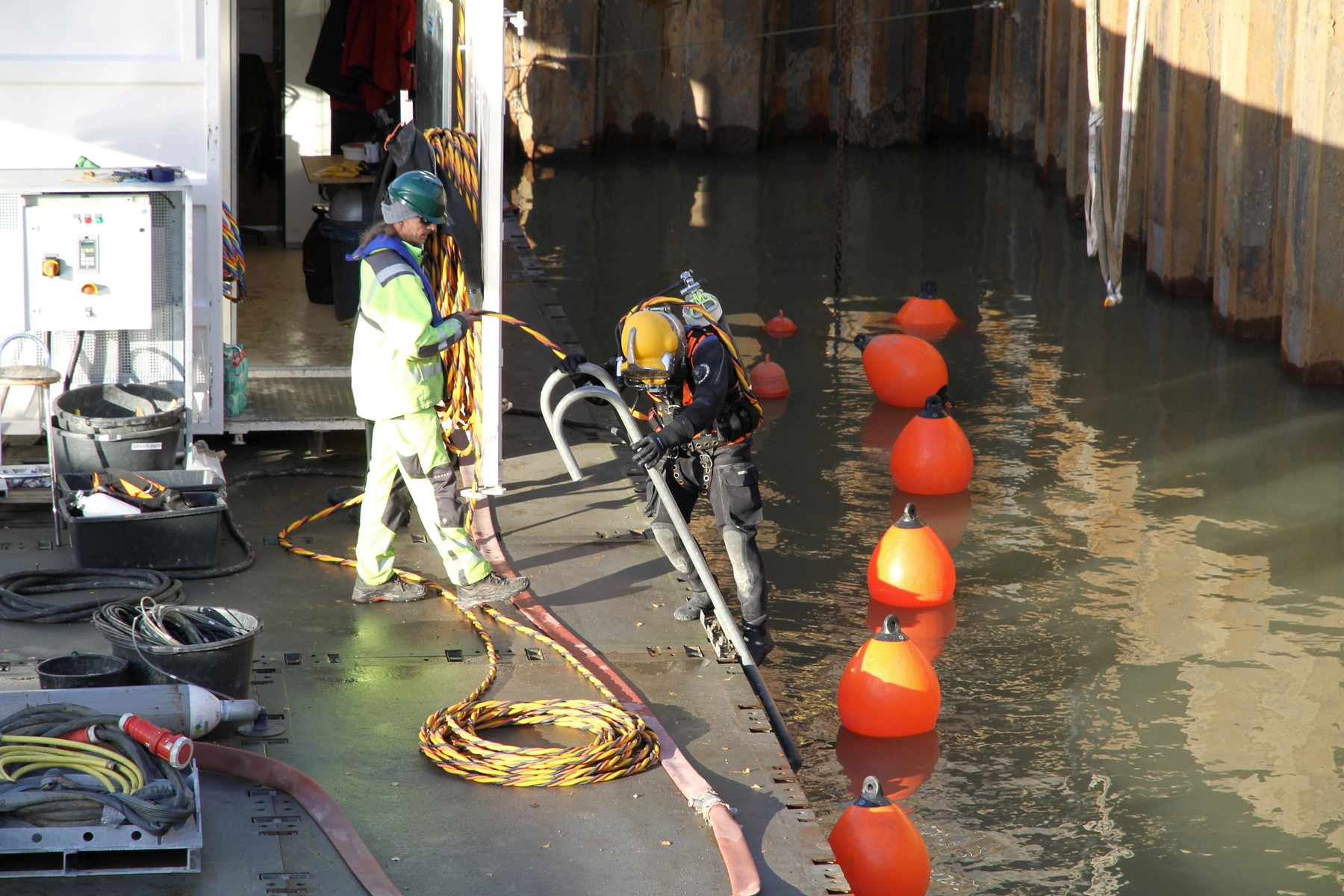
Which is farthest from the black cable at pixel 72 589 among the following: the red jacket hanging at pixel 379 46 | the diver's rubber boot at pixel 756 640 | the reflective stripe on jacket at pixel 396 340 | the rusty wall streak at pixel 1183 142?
the rusty wall streak at pixel 1183 142

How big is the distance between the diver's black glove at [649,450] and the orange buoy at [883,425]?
4.51m

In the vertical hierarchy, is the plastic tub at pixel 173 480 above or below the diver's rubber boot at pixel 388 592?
above

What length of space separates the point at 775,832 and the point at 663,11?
17397mm

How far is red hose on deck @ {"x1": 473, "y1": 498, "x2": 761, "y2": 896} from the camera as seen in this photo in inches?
197

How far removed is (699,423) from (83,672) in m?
2.64

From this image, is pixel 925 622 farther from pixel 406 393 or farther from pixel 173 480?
pixel 173 480

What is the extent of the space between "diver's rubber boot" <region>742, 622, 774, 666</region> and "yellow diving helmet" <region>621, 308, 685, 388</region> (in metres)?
1.31

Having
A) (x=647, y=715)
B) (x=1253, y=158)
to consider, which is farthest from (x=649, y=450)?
(x=1253, y=158)

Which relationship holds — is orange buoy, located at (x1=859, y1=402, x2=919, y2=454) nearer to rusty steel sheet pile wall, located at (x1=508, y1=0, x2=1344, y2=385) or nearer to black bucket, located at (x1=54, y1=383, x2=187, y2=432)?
rusty steel sheet pile wall, located at (x1=508, y1=0, x2=1344, y2=385)

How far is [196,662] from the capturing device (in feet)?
18.9

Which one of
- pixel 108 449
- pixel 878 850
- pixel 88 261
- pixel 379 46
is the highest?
pixel 379 46

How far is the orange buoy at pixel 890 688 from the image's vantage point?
6730mm

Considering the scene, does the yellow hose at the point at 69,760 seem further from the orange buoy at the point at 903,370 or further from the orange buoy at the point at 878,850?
the orange buoy at the point at 903,370

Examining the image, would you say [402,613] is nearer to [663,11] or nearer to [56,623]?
[56,623]
